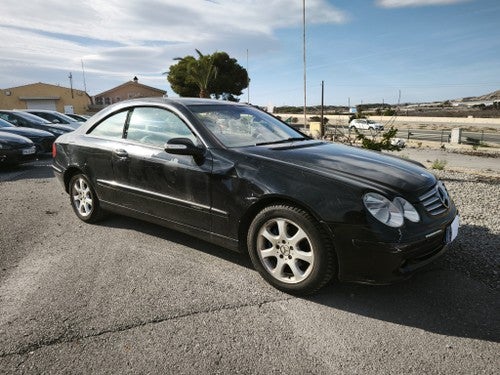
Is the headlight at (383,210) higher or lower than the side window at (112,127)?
lower

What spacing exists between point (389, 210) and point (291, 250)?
776 millimetres

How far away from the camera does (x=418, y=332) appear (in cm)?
250

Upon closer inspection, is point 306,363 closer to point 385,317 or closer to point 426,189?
point 385,317

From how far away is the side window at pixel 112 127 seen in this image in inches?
163

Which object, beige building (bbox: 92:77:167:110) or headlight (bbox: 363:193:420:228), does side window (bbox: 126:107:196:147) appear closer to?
headlight (bbox: 363:193:420:228)

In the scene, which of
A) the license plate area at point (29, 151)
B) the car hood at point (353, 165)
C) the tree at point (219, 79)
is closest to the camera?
the car hood at point (353, 165)

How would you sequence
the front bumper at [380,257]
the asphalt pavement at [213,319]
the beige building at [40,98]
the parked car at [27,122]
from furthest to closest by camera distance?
the beige building at [40,98], the parked car at [27,122], the front bumper at [380,257], the asphalt pavement at [213,319]

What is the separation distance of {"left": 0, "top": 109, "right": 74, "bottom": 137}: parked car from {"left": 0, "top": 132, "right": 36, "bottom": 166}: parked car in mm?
3495

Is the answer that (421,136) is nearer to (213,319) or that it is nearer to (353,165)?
(353,165)

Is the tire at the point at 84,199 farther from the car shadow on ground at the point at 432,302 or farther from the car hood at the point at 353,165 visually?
the car hood at the point at 353,165

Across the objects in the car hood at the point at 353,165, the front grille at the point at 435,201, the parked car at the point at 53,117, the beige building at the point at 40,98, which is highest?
the beige building at the point at 40,98

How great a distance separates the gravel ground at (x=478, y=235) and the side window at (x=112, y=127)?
3.63m

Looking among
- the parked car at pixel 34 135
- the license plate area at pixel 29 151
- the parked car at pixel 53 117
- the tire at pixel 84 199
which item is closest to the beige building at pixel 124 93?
the parked car at pixel 53 117

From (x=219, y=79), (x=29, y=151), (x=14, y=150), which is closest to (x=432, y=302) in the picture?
(x=14, y=150)
